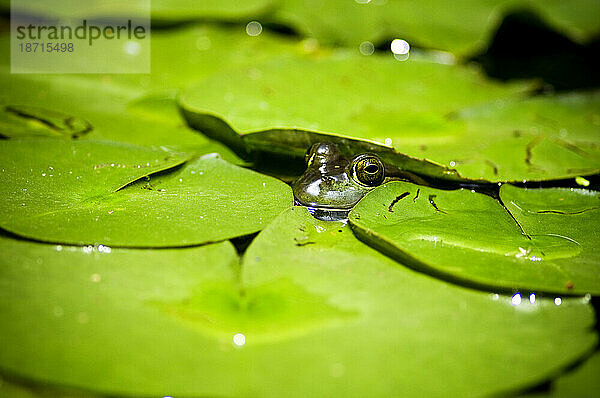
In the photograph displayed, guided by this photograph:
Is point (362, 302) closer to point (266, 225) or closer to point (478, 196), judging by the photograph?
point (266, 225)

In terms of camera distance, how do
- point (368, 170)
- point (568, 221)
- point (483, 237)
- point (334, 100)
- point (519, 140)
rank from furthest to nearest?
point (334, 100) < point (519, 140) < point (368, 170) < point (568, 221) < point (483, 237)

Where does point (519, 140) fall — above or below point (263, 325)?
above

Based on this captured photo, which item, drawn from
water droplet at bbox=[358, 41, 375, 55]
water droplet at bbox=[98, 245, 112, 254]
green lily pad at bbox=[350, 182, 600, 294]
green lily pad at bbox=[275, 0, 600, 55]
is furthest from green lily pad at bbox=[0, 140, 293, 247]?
water droplet at bbox=[358, 41, 375, 55]

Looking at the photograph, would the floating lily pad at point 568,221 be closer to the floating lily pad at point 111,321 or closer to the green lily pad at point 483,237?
the green lily pad at point 483,237

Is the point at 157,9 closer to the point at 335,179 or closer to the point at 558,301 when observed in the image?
the point at 335,179

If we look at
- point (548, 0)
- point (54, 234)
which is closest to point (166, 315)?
point (54, 234)

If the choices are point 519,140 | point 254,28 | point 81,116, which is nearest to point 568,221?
point 519,140
